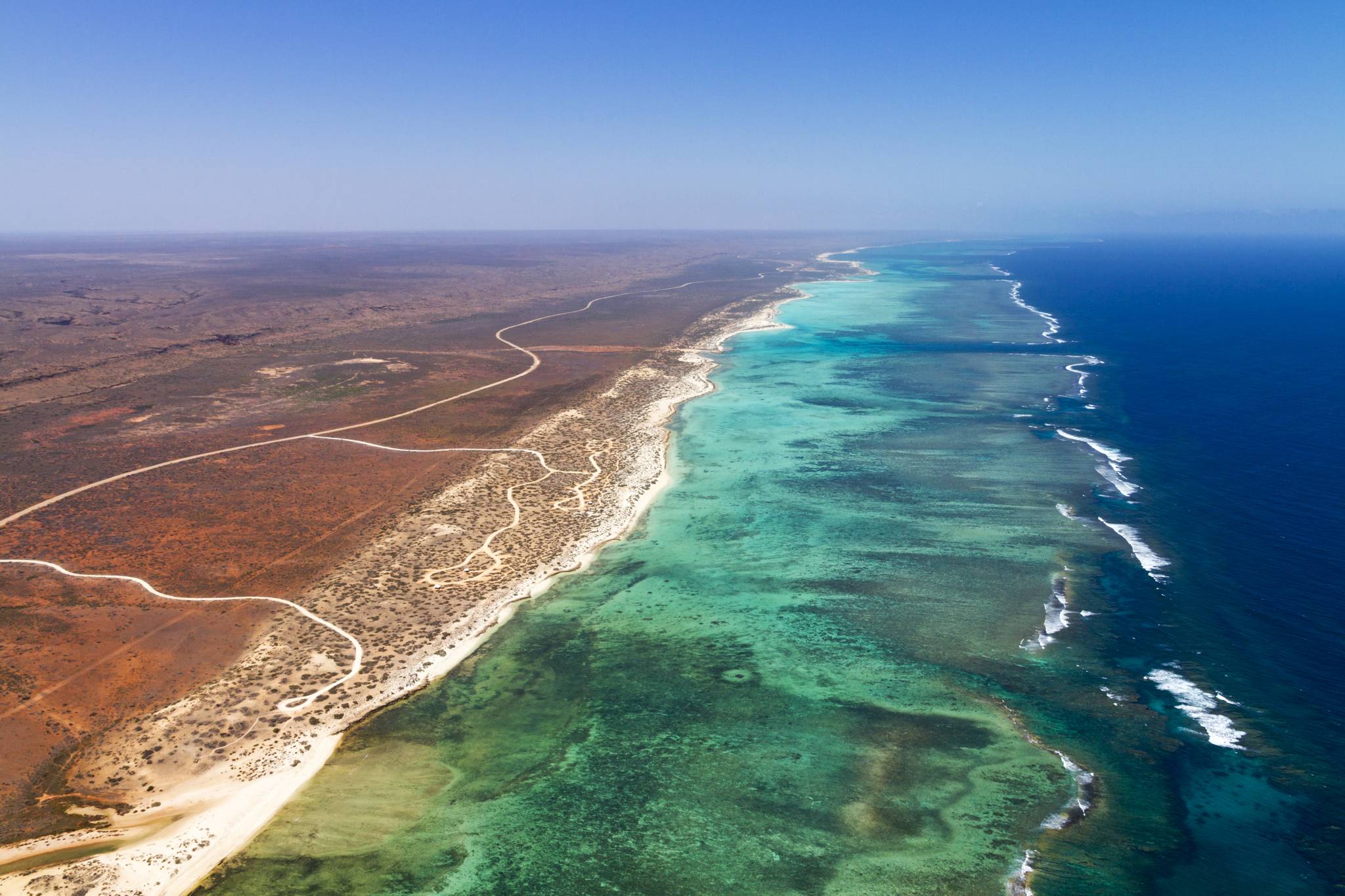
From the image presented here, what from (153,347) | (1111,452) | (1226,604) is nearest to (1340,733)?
(1226,604)

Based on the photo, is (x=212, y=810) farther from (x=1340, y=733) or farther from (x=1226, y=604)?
(x=1226, y=604)

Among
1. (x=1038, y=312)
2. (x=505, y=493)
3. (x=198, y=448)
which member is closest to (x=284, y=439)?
(x=198, y=448)

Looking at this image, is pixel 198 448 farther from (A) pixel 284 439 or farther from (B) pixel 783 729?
(B) pixel 783 729

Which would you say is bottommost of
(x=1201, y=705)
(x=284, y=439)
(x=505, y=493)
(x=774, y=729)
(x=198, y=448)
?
(x=774, y=729)

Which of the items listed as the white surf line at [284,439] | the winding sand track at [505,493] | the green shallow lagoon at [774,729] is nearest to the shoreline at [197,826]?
the green shallow lagoon at [774,729]

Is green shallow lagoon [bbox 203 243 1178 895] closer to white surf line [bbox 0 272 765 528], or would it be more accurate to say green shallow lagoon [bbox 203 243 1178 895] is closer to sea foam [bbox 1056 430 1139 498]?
sea foam [bbox 1056 430 1139 498]
